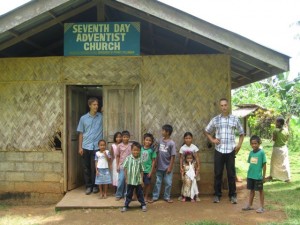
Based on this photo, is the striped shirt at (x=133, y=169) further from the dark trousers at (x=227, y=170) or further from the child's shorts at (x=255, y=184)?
the child's shorts at (x=255, y=184)

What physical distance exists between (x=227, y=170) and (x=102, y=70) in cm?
311

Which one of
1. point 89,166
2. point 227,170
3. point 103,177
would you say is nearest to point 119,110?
point 89,166

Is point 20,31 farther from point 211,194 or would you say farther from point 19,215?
point 211,194

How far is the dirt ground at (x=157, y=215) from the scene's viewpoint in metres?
5.20

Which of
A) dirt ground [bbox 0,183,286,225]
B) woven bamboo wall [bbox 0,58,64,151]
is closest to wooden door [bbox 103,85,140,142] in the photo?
woven bamboo wall [bbox 0,58,64,151]

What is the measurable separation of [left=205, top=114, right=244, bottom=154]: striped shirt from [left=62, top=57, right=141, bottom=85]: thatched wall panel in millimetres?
1787

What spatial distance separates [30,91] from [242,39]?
168 inches

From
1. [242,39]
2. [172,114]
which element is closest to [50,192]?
[172,114]

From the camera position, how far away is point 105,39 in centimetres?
670

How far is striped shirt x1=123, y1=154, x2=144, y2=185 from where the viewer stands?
566cm

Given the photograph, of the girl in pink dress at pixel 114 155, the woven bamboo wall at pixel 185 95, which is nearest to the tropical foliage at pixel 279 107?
the woven bamboo wall at pixel 185 95

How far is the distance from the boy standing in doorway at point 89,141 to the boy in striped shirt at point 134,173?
1.14 meters

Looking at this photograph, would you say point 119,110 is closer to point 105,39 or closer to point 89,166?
point 89,166

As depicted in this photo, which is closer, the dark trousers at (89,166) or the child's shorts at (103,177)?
the child's shorts at (103,177)
